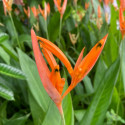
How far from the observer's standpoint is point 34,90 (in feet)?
2.12

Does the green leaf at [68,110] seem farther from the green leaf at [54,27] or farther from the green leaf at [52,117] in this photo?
the green leaf at [54,27]

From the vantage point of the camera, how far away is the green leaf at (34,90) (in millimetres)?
638

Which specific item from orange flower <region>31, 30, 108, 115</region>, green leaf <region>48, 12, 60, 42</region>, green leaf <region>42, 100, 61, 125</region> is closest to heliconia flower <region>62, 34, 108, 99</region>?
orange flower <region>31, 30, 108, 115</region>

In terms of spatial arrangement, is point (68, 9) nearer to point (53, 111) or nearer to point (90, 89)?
point (90, 89)

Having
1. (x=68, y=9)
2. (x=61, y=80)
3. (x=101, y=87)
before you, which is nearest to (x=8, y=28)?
(x=68, y=9)

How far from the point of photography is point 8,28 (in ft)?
3.70

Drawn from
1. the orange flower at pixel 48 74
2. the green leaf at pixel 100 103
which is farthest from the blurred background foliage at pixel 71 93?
the orange flower at pixel 48 74

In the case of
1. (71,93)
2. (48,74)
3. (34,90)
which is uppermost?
(48,74)

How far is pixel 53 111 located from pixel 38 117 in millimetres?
179

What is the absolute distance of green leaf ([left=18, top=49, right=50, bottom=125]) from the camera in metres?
0.64

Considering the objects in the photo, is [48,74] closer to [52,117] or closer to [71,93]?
[52,117]

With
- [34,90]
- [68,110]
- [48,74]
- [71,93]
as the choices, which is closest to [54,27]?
[71,93]

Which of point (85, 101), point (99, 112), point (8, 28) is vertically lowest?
point (85, 101)

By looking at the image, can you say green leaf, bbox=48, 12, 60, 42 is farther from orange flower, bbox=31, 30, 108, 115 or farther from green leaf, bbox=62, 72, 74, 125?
orange flower, bbox=31, 30, 108, 115
